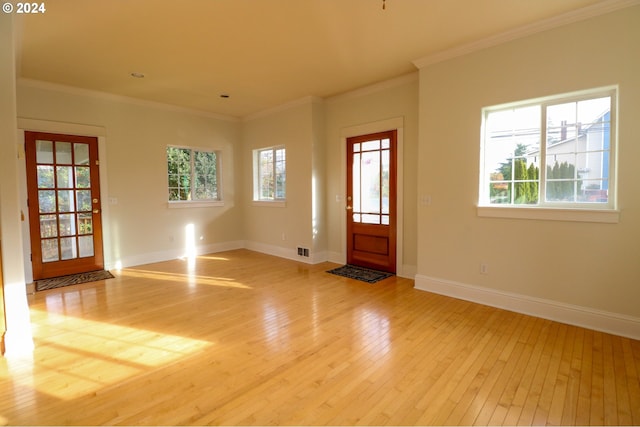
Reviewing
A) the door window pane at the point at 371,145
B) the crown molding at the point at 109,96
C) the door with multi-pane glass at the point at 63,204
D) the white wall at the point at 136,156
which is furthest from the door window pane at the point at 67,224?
the door window pane at the point at 371,145

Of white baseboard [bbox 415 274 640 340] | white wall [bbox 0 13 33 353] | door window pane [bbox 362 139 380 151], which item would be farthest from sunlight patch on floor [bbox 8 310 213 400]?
door window pane [bbox 362 139 380 151]

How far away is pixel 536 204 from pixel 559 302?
0.98m

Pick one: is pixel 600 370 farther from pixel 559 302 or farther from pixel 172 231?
pixel 172 231

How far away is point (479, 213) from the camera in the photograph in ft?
11.8

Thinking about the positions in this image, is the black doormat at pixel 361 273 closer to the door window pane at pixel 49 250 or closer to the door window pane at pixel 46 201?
the door window pane at pixel 49 250

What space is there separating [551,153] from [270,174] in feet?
15.4

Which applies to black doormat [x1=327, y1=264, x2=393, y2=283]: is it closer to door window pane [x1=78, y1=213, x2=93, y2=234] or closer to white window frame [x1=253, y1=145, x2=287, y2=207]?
white window frame [x1=253, y1=145, x2=287, y2=207]

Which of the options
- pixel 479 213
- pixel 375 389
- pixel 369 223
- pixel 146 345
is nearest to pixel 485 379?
pixel 375 389

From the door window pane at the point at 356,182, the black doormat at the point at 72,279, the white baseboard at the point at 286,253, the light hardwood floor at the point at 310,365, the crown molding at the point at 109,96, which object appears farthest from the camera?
the white baseboard at the point at 286,253

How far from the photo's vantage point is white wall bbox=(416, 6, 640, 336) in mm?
2744

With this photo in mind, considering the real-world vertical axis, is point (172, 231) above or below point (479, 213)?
below

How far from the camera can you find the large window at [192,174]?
19.8 feet

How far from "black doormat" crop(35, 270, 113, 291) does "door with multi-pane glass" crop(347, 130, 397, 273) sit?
3825 mm

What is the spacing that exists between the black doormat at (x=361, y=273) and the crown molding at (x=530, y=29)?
2864mm
